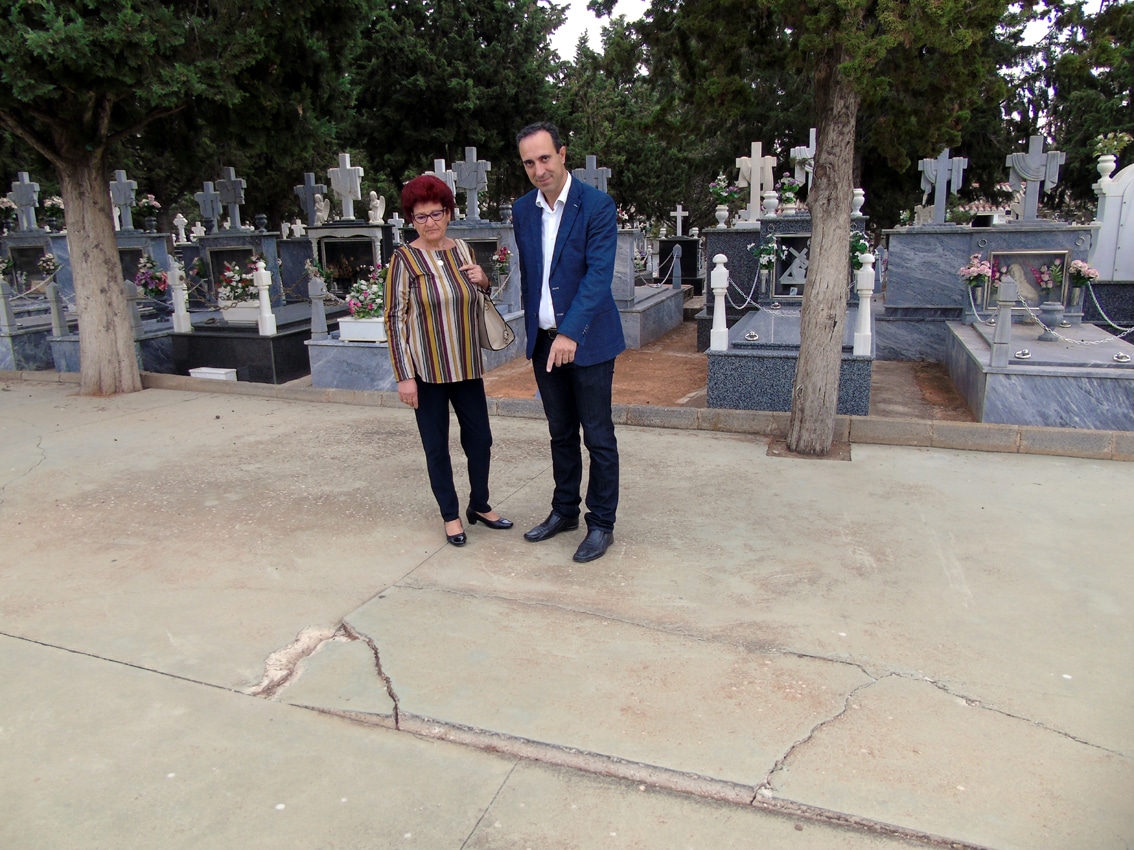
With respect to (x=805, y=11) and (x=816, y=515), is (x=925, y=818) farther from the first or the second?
(x=805, y=11)

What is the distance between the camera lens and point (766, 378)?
730 centimetres

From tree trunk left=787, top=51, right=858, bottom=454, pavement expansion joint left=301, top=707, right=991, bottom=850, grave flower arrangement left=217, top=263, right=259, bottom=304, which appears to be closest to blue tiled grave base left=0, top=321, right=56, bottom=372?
grave flower arrangement left=217, top=263, right=259, bottom=304

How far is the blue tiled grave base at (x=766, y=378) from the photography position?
6.94 metres

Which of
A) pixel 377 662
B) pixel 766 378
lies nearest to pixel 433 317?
pixel 377 662

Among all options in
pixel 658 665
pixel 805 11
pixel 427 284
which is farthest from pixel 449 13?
pixel 658 665

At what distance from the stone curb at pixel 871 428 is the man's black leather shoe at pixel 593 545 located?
2829mm

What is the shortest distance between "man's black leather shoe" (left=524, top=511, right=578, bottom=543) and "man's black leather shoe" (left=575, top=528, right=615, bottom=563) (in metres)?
0.22

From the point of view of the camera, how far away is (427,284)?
4051 mm

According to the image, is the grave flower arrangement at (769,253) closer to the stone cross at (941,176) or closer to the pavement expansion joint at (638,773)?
the stone cross at (941,176)

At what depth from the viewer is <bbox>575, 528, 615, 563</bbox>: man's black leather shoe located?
4102 millimetres

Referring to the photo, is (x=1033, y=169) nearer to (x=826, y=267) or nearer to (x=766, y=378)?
(x=766, y=378)

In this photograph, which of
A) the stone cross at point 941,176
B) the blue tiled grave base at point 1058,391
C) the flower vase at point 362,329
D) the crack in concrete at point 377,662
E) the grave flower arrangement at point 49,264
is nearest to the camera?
the crack in concrete at point 377,662

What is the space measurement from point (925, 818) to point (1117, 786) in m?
0.63

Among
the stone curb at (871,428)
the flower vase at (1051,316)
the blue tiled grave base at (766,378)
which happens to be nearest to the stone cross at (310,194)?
the stone curb at (871,428)
